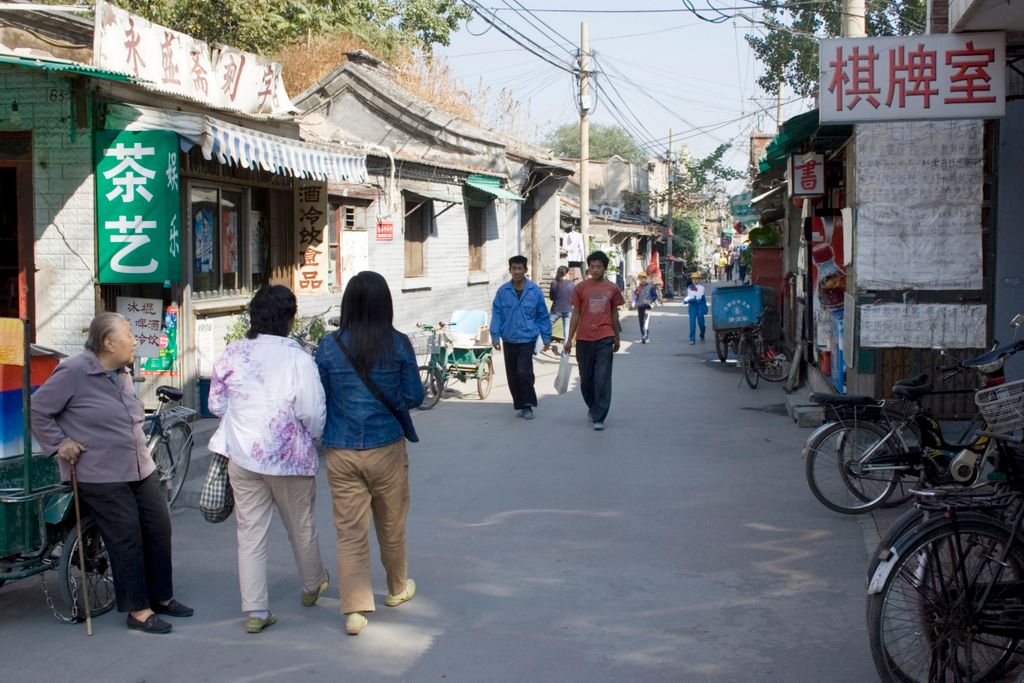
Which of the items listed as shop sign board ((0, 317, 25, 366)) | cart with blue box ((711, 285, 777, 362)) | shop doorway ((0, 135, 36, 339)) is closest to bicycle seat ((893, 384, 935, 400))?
shop sign board ((0, 317, 25, 366))

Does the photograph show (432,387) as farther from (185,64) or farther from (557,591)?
(557,591)

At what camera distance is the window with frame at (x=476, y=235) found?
2288 centimetres

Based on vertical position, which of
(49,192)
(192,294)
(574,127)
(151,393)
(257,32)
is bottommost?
(151,393)

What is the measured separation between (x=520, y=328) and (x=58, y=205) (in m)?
5.27

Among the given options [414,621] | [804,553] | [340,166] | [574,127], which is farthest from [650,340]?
[574,127]

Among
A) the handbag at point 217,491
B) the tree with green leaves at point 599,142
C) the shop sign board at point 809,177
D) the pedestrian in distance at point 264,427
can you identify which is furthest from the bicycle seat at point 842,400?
the tree with green leaves at point 599,142

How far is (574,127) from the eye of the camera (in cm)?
9144

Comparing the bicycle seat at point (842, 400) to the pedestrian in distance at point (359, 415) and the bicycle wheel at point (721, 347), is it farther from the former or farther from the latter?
the bicycle wheel at point (721, 347)

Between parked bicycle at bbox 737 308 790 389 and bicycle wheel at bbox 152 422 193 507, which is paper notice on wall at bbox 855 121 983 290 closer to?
bicycle wheel at bbox 152 422 193 507

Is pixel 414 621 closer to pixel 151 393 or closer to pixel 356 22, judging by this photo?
pixel 151 393

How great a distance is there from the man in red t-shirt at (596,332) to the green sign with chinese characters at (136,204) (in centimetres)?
445

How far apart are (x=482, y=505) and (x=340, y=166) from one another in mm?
4661

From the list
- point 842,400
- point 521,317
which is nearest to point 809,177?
point 521,317

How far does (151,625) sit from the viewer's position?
5.49m
